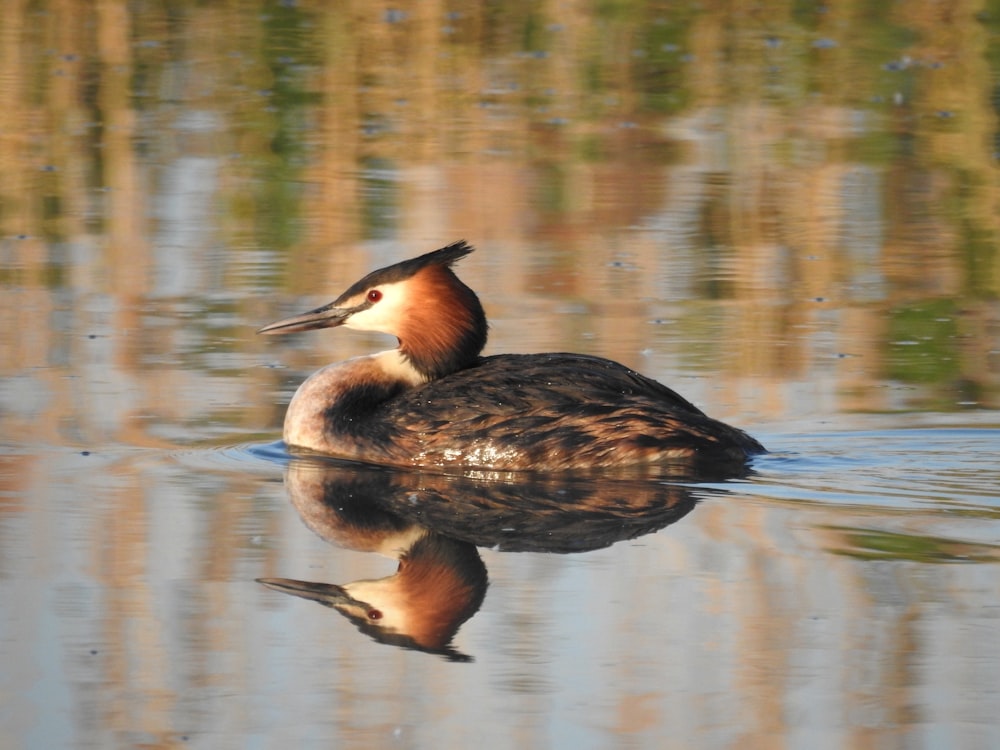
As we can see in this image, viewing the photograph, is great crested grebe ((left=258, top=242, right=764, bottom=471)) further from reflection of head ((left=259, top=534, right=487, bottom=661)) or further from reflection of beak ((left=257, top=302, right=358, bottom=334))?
reflection of head ((left=259, top=534, right=487, bottom=661))

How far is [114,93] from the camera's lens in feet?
53.5

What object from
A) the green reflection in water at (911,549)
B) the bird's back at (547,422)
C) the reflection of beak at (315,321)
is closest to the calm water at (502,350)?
the green reflection in water at (911,549)

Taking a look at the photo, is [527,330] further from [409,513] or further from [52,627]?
[52,627]

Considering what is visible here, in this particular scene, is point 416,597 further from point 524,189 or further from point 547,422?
point 524,189

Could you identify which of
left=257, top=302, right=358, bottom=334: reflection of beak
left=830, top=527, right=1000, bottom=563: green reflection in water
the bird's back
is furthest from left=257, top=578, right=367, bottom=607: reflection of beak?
left=257, top=302, right=358, bottom=334: reflection of beak

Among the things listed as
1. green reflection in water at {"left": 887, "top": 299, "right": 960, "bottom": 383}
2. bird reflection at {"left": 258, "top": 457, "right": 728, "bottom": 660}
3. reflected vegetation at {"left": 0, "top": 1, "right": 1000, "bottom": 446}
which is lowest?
bird reflection at {"left": 258, "top": 457, "right": 728, "bottom": 660}

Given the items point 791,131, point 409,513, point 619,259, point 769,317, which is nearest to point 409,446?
point 409,513

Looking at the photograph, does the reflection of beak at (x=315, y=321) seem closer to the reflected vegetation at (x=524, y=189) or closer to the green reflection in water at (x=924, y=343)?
the reflected vegetation at (x=524, y=189)

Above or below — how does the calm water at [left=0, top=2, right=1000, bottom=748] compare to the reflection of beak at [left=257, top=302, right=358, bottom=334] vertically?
below

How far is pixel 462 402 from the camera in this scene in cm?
765

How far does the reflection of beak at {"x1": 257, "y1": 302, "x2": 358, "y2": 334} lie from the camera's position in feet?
26.7

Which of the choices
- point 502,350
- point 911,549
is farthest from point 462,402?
point 911,549

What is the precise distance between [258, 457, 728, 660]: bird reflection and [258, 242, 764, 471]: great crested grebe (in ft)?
0.37

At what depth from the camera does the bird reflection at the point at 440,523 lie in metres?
5.62
